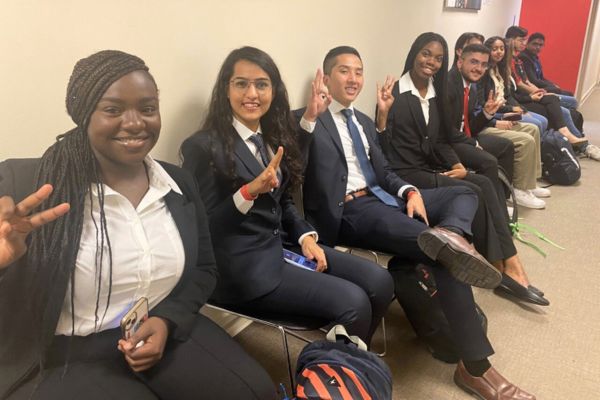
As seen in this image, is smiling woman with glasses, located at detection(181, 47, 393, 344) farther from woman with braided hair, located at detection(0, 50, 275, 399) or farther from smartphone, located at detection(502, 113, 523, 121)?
smartphone, located at detection(502, 113, 523, 121)

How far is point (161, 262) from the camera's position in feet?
4.25

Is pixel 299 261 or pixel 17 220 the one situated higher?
pixel 17 220

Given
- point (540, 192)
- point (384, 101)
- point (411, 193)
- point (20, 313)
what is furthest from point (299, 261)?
point (540, 192)

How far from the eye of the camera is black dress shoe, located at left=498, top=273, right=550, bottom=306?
251cm

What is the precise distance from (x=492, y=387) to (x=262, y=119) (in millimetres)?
1396

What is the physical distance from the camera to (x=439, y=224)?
2.29 metres

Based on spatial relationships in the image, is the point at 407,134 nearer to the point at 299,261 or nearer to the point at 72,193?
the point at 299,261

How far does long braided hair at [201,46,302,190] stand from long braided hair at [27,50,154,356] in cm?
52

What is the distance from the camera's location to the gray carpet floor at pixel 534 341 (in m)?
1.97

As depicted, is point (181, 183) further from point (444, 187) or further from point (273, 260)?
point (444, 187)

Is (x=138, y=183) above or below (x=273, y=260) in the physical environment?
above

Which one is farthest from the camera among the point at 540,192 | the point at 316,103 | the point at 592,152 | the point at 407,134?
the point at 592,152

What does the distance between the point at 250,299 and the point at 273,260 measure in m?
0.17

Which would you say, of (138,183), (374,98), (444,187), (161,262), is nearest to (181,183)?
(138,183)
